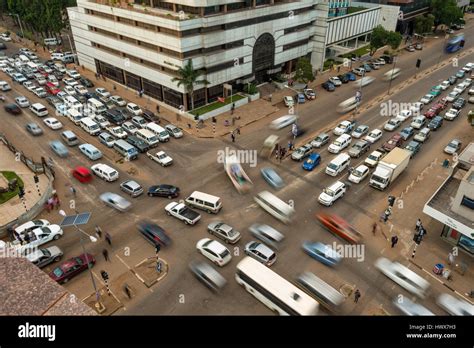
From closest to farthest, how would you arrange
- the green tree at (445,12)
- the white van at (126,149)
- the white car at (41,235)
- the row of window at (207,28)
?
the white car at (41,235)
the white van at (126,149)
the row of window at (207,28)
the green tree at (445,12)

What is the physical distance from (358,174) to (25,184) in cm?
4101

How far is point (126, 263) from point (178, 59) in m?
35.7

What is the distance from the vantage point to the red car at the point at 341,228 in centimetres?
3592

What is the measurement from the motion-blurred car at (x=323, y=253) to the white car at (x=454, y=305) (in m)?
8.75

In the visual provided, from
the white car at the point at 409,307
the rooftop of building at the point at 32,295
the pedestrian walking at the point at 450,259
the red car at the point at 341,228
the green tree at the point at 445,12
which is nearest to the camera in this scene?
the rooftop of building at the point at 32,295

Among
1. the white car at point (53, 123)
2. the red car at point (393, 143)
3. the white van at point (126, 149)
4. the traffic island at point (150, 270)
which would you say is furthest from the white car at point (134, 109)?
the red car at point (393, 143)

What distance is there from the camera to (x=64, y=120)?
5966 centimetres

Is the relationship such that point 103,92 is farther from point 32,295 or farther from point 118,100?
point 32,295

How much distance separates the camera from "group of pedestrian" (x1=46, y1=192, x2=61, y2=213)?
3975cm

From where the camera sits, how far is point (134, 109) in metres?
60.7

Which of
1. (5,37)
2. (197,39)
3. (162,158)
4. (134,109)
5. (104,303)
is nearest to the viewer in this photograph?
(104,303)

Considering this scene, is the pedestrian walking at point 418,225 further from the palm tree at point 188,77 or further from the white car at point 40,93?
the white car at point 40,93

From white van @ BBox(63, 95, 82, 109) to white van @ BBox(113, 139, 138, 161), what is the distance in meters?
15.6

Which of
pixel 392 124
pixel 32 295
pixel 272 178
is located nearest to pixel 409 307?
pixel 272 178
